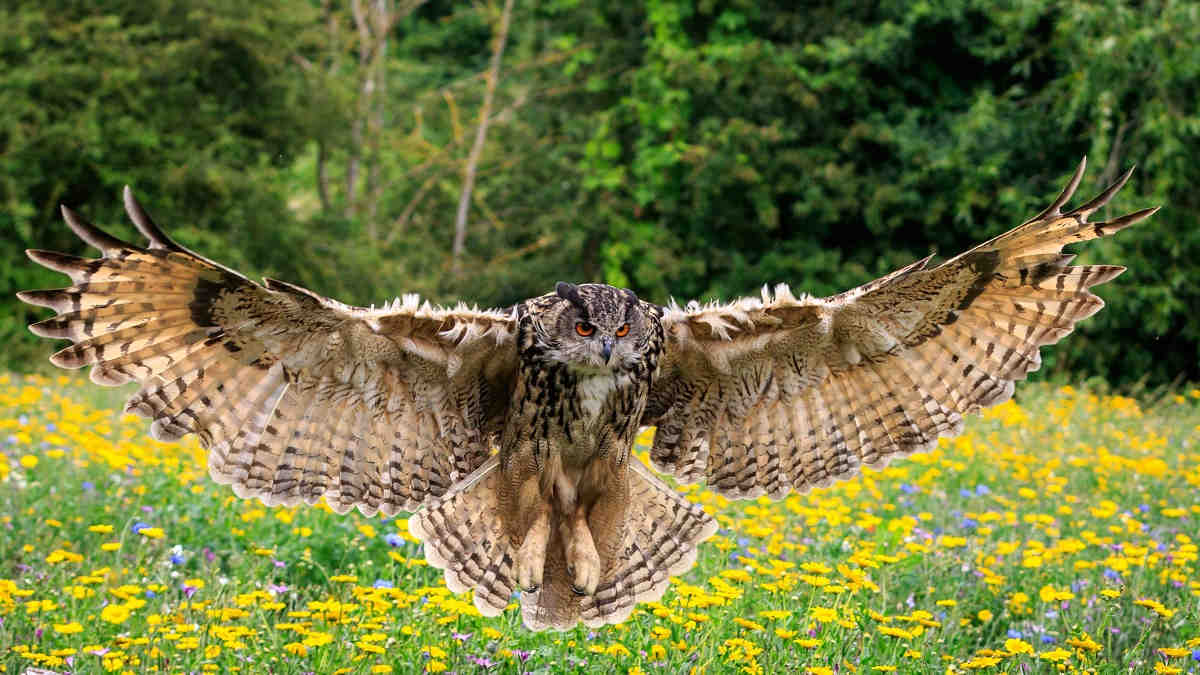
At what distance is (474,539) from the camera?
4.93m

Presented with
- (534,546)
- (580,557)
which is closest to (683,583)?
(580,557)

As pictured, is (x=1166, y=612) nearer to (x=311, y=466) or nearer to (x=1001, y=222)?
(x=311, y=466)

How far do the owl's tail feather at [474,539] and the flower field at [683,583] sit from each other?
0.09m

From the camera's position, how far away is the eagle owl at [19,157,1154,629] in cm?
431

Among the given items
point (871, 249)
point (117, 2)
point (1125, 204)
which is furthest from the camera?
point (871, 249)

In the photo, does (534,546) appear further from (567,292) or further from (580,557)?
(567,292)

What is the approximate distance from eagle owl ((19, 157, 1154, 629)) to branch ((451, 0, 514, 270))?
14336mm

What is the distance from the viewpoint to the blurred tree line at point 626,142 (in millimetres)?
14422

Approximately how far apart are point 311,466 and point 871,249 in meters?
14.1

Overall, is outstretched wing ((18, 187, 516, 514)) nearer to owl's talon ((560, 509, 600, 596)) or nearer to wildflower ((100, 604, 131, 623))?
owl's talon ((560, 509, 600, 596))

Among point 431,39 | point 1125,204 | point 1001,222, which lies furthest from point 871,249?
point 431,39

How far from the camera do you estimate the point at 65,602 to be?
4859mm

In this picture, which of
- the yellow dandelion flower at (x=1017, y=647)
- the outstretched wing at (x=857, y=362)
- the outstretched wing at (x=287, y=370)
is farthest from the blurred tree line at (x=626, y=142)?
the yellow dandelion flower at (x=1017, y=647)

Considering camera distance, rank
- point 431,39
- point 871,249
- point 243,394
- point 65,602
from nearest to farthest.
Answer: point 243,394
point 65,602
point 871,249
point 431,39
